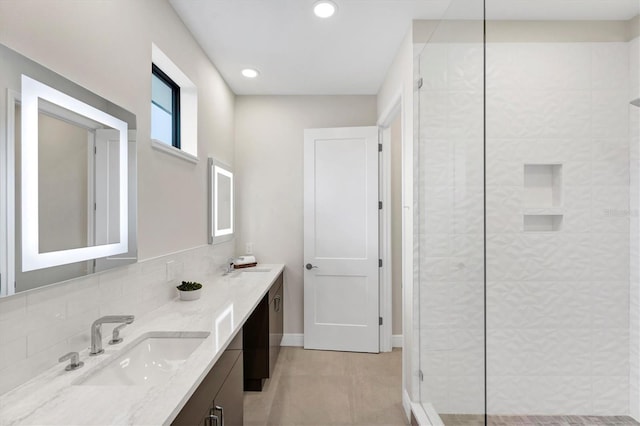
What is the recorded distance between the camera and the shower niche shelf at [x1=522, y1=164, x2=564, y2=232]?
1085 millimetres

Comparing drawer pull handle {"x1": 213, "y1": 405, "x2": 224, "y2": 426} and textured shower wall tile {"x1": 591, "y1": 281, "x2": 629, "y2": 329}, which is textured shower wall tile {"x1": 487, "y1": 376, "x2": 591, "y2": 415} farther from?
drawer pull handle {"x1": 213, "y1": 405, "x2": 224, "y2": 426}

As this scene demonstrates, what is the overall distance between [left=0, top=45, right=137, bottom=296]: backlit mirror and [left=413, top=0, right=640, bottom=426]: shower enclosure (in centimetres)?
151

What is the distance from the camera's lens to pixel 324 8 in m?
2.07

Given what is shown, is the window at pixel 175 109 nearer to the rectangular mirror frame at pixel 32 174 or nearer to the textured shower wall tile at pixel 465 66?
the rectangular mirror frame at pixel 32 174

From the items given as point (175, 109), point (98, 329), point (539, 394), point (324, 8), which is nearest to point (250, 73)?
point (175, 109)

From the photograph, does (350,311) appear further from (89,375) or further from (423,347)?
(89,375)

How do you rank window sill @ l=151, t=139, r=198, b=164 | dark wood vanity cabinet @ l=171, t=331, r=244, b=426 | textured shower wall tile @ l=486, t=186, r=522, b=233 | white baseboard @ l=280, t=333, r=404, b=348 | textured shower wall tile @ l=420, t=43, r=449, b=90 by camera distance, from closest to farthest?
dark wood vanity cabinet @ l=171, t=331, r=244, b=426 → textured shower wall tile @ l=486, t=186, r=522, b=233 → textured shower wall tile @ l=420, t=43, r=449, b=90 → window sill @ l=151, t=139, r=198, b=164 → white baseboard @ l=280, t=333, r=404, b=348

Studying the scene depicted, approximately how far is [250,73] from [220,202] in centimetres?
117

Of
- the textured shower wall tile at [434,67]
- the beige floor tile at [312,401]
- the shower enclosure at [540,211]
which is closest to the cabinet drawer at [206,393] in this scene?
the beige floor tile at [312,401]

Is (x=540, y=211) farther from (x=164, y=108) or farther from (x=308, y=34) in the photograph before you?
(x=164, y=108)

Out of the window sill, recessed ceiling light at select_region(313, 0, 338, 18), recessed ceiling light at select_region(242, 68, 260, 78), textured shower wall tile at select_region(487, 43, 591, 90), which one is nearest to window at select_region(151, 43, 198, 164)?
the window sill

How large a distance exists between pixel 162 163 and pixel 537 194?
1.84 m

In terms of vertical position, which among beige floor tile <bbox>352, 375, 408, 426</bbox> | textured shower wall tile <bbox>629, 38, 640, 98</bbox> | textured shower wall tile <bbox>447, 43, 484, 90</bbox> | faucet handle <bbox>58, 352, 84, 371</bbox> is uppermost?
textured shower wall tile <bbox>447, 43, 484, 90</bbox>

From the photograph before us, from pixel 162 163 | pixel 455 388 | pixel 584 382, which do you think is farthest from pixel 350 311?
pixel 584 382
